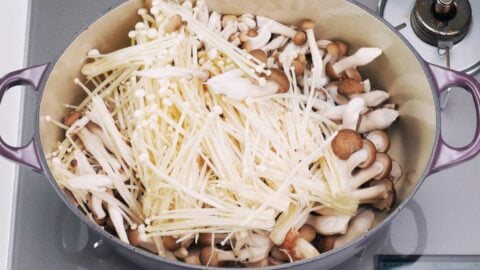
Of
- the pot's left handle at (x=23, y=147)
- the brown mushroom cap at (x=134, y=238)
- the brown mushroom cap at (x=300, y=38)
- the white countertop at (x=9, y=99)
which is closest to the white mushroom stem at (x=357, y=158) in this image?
the brown mushroom cap at (x=300, y=38)

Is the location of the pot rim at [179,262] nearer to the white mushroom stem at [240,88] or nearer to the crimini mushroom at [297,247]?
the crimini mushroom at [297,247]

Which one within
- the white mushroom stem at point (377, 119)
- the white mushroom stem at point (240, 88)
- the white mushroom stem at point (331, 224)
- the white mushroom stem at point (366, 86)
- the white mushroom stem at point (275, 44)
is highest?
the white mushroom stem at point (240, 88)

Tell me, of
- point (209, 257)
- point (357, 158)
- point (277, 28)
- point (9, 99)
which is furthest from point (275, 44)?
point (9, 99)

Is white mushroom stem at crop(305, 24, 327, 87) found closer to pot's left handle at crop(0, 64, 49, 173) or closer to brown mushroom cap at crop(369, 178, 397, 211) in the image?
brown mushroom cap at crop(369, 178, 397, 211)

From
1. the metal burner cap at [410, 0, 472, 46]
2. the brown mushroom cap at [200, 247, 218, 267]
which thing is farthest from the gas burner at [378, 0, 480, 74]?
the brown mushroom cap at [200, 247, 218, 267]

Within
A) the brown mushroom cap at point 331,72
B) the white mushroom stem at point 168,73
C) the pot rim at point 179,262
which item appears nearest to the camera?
the pot rim at point 179,262

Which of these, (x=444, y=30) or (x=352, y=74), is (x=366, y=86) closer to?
(x=352, y=74)
